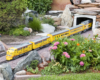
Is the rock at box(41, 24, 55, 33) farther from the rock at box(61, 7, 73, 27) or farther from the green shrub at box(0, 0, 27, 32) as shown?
the green shrub at box(0, 0, 27, 32)

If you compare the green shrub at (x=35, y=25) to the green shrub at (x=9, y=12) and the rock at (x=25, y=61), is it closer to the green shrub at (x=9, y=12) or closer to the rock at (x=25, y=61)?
the green shrub at (x=9, y=12)

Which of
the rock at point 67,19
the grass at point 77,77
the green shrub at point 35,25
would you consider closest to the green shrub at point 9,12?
the green shrub at point 35,25

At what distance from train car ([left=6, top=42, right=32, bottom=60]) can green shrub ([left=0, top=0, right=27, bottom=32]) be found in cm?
385

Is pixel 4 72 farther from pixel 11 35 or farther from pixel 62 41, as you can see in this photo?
pixel 11 35

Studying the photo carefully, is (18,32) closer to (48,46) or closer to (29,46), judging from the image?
(48,46)

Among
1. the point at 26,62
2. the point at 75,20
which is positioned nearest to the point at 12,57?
the point at 26,62

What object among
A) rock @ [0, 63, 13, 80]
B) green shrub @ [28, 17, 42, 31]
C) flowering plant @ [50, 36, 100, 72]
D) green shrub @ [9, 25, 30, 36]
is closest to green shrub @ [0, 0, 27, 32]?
green shrub @ [9, 25, 30, 36]

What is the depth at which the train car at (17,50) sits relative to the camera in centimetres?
756

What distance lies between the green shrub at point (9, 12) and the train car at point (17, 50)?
12.6 ft

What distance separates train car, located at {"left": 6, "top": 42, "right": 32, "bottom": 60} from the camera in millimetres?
7562

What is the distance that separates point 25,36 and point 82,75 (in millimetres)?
6510

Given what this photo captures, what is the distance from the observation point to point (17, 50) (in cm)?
776

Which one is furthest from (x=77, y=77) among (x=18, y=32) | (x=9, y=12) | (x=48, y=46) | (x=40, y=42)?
(x=9, y=12)

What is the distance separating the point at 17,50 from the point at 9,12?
15.5 feet
